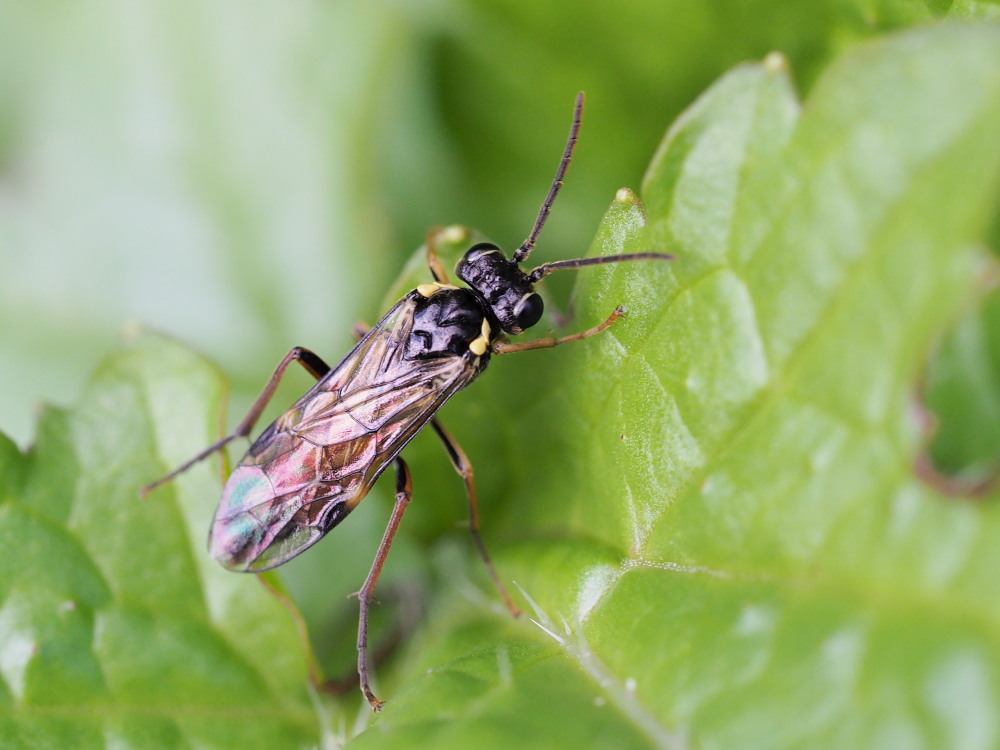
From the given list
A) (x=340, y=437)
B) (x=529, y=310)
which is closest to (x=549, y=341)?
(x=529, y=310)

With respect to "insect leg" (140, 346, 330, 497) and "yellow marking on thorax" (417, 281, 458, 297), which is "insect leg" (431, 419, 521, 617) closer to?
"yellow marking on thorax" (417, 281, 458, 297)

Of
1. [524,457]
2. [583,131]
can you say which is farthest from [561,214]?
[524,457]

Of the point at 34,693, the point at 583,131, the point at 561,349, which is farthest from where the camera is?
the point at 583,131

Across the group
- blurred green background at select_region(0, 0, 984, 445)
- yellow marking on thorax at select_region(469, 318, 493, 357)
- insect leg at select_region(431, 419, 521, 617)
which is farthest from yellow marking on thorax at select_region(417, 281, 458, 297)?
blurred green background at select_region(0, 0, 984, 445)

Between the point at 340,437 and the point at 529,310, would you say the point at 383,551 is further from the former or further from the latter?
the point at 529,310

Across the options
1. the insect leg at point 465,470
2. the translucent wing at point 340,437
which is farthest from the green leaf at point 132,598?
the insect leg at point 465,470

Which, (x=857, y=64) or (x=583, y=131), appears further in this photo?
(x=583, y=131)

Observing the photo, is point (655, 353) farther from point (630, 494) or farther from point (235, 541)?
point (235, 541)

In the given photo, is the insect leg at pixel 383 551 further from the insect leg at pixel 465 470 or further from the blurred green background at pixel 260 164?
the blurred green background at pixel 260 164
